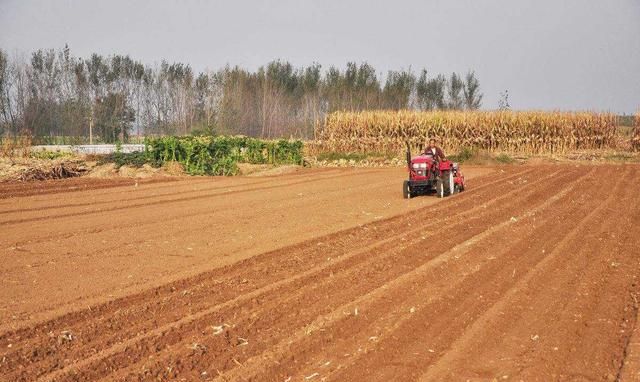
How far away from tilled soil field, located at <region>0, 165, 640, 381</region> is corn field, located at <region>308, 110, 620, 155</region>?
2420 cm

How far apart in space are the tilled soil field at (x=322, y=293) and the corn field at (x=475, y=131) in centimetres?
2420

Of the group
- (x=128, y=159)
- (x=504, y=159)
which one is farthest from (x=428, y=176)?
(x=504, y=159)

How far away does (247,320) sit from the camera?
23.1ft

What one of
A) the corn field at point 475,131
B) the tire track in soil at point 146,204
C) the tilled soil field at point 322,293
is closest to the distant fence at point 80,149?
the corn field at point 475,131

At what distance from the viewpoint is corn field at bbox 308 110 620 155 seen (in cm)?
4006

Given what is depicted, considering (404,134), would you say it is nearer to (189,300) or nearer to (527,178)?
(527,178)

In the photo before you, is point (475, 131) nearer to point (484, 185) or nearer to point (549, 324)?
point (484, 185)

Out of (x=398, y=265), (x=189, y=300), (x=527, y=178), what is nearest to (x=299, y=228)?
(x=398, y=265)

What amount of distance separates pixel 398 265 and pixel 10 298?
193 inches

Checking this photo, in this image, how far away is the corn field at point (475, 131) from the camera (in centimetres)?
4006

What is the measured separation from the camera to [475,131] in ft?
132

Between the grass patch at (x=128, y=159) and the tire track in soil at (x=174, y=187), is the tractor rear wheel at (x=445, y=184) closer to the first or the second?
the tire track in soil at (x=174, y=187)

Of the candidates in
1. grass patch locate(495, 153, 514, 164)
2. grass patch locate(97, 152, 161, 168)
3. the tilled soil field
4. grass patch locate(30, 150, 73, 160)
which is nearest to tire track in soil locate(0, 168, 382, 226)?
the tilled soil field

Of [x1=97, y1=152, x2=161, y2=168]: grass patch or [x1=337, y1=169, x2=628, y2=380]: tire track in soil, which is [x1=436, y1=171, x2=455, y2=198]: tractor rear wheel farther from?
[x1=97, y1=152, x2=161, y2=168]: grass patch
